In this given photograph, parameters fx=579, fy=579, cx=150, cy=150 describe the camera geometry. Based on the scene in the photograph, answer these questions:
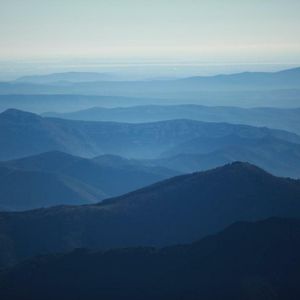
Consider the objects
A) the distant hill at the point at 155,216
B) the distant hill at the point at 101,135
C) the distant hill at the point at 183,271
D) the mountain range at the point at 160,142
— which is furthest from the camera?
the distant hill at the point at 101,135

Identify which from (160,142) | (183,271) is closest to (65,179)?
(160,142)

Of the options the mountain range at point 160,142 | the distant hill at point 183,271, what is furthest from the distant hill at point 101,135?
the distant hill at point 183,271

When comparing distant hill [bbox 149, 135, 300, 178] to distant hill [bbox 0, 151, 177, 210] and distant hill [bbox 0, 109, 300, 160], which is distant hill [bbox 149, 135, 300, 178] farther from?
distant hill [bbox 0, 151, 177, 210]

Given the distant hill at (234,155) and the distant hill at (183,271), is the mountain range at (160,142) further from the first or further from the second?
the distant hill at (183,271)

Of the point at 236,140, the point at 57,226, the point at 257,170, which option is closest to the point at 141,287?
the point at 57,226

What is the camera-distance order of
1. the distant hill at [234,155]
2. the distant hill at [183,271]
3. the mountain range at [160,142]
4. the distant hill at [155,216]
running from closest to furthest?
the distant hill at [183,271] → the distant hill at [155,216] → the distant hill at [234,155] → the mountain range at [160,142]

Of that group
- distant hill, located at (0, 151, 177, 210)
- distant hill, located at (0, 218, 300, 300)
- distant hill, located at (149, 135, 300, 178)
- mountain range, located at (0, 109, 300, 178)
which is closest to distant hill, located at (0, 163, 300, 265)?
distant hill, located at (0, 218, 300, 300)
